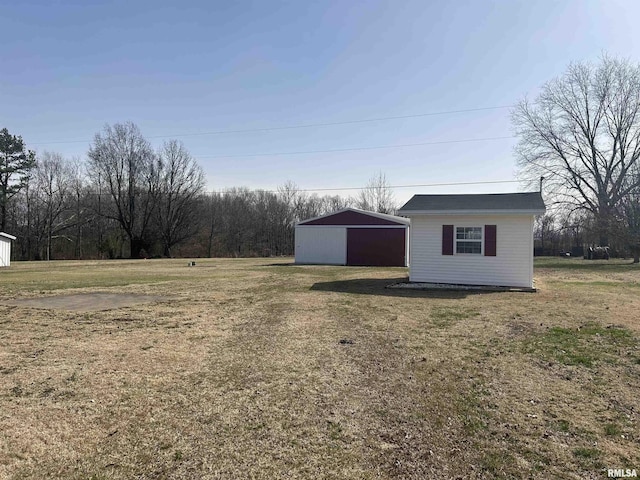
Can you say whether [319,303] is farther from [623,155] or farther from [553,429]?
[623,155]

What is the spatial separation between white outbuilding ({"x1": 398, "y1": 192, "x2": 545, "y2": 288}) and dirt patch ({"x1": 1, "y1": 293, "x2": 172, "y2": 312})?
28.6ft

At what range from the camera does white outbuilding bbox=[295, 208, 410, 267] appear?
27.1m

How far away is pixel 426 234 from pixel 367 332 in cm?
817

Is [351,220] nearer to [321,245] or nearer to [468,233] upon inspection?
[321,245]

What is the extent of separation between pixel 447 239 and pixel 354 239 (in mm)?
13694

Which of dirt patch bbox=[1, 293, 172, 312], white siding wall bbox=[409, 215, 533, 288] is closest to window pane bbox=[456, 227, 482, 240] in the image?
white siding wall bbox=[409, 215, 533, 288]

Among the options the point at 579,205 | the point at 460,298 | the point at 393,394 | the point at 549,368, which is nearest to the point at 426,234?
the point at 460,298

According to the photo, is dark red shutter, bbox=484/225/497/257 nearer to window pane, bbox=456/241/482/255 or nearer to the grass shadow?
window pane, bbox=456/241/482/255

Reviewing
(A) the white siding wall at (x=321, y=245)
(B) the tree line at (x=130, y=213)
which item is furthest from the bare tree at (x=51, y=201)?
(A) the white siding wall at (x=321, y=245)

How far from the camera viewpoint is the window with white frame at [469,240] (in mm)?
14312

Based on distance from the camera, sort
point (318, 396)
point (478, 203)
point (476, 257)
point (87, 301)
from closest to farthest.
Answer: point (318, 396), point (87, 301), point (476, 257), point (478, 203)

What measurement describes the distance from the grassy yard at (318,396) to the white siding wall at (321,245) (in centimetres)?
1954

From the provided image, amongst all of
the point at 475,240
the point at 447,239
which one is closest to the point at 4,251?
the point at 447,239

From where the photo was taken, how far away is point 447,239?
14562mm
